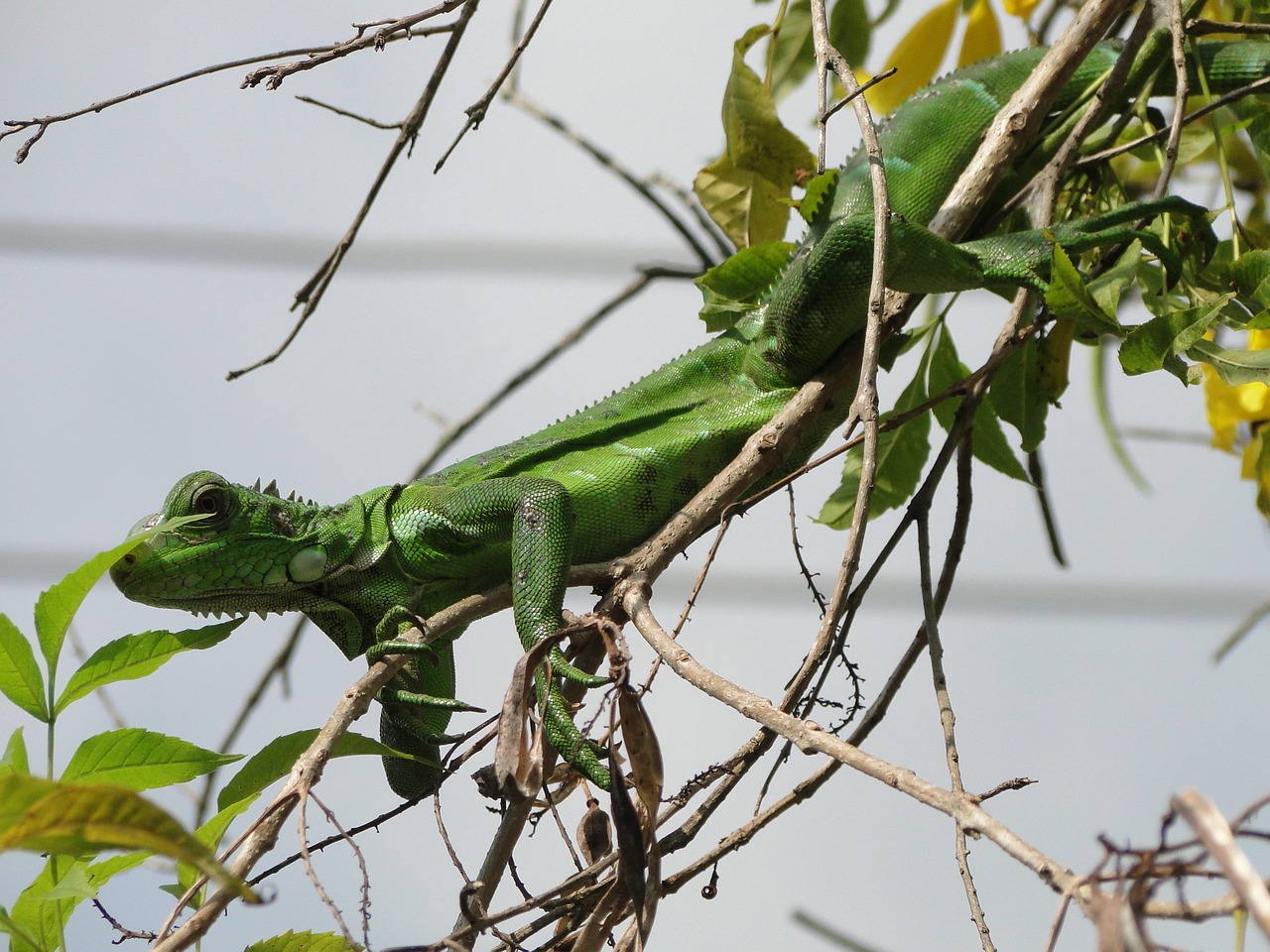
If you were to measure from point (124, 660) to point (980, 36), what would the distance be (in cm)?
365

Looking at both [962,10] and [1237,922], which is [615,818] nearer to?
[1237,922]

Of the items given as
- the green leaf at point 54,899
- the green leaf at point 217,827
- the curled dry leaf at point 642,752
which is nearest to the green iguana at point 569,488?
the green leaf at point 217,827

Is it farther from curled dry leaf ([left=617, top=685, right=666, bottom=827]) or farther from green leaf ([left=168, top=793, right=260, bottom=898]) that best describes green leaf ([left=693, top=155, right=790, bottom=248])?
green leaf ([left=168, top=793, right=260, bottom=898])

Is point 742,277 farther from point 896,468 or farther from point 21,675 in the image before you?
point 21,675

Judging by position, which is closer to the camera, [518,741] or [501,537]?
[518,741]

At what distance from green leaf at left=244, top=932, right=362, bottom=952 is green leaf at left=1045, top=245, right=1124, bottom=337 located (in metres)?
2.20

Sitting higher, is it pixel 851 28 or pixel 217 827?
pixel 851 28

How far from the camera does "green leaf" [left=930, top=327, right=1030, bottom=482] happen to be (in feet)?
14.2

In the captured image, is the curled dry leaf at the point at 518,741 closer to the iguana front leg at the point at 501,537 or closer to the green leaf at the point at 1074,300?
the iguana front leg at the point at 501,537

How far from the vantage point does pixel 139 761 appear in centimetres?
251

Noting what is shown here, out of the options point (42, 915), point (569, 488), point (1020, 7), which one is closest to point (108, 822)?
point (42, 915)

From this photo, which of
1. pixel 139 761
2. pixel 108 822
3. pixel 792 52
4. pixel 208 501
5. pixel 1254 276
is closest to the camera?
pixel 108 822

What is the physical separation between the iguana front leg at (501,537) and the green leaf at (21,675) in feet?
4.42

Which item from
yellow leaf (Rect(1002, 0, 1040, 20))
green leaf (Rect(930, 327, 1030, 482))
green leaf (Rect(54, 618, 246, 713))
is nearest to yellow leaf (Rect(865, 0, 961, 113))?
yellow leaf (Rect(1002, 0, 1040, 20))
